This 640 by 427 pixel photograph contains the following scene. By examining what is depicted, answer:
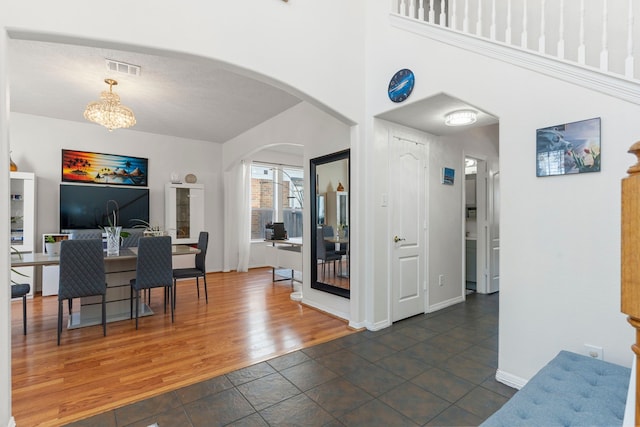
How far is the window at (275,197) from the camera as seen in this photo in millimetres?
7449

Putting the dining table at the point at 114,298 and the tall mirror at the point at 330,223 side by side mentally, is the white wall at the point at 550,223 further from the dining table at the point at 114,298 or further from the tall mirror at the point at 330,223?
the dining table at the point at 114,298

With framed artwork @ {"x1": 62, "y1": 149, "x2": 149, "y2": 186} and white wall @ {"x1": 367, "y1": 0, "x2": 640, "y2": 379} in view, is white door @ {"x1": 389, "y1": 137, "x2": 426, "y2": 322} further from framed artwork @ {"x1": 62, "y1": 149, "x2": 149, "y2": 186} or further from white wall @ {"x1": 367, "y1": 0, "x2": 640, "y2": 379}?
framed artwork @ {"x1": 62, "y1": 149, "x2": 149, "y2": 186}

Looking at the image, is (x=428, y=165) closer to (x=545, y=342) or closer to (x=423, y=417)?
(x=545, y=342)

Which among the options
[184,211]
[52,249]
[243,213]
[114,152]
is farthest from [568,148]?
[114,152]

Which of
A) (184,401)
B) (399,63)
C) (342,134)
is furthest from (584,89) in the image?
(184,401)

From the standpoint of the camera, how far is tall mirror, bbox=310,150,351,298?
3.78 m

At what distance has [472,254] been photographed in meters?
5.13

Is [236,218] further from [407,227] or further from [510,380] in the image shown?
[510,380]

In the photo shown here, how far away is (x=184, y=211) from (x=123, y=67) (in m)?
3.28

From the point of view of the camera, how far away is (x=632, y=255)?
69 centimetres

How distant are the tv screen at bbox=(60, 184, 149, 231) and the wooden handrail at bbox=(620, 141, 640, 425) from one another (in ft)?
21.3

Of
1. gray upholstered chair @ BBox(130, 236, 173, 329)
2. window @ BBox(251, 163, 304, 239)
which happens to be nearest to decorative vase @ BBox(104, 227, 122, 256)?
gray upholstered chair @ BBox(130, 236, 173, 329)

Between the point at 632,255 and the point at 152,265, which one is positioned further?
the point at 152,265

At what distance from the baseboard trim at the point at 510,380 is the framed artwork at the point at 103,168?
246 inches
